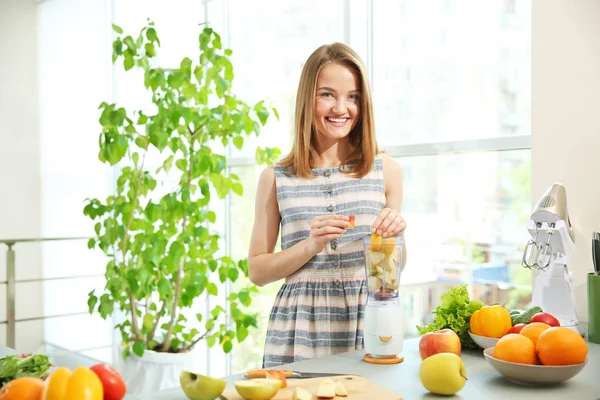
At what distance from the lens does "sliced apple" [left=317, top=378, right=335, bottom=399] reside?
1.11 meters

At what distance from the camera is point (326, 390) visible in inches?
44.2

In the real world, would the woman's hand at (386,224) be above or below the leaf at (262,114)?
below

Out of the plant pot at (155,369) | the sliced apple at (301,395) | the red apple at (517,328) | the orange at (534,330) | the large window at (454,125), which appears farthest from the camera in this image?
the plant pot at (155,369)

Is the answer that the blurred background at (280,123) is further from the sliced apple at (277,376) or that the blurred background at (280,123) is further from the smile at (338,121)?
the sliced apple at (277,376)

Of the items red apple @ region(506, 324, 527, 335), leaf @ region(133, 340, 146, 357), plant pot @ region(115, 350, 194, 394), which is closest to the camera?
red apple @ region(506, 324, 527, 335)

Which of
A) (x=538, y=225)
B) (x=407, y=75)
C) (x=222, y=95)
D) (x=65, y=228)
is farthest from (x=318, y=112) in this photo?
(x=65, y=228)

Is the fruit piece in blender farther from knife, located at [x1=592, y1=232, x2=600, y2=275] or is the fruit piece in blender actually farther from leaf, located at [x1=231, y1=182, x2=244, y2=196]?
leaf, located at [x1=231, y1=182, x2=244, y2=196]

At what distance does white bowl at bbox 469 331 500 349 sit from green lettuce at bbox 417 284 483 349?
0.05 metres

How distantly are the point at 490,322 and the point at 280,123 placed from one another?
2341 millimetres

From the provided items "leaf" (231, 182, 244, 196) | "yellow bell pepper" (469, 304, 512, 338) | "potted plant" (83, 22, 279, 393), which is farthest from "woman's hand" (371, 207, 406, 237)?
"leaf" (231, 182, 244, 196)

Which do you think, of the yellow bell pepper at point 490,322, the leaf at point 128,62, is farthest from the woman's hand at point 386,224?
the leaf at point 128,62

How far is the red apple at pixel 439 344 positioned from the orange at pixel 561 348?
0.18 metres

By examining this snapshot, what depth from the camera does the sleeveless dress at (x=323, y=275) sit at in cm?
172

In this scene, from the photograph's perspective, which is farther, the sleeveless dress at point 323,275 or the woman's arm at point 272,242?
the sleeveless dress at point 323,275
